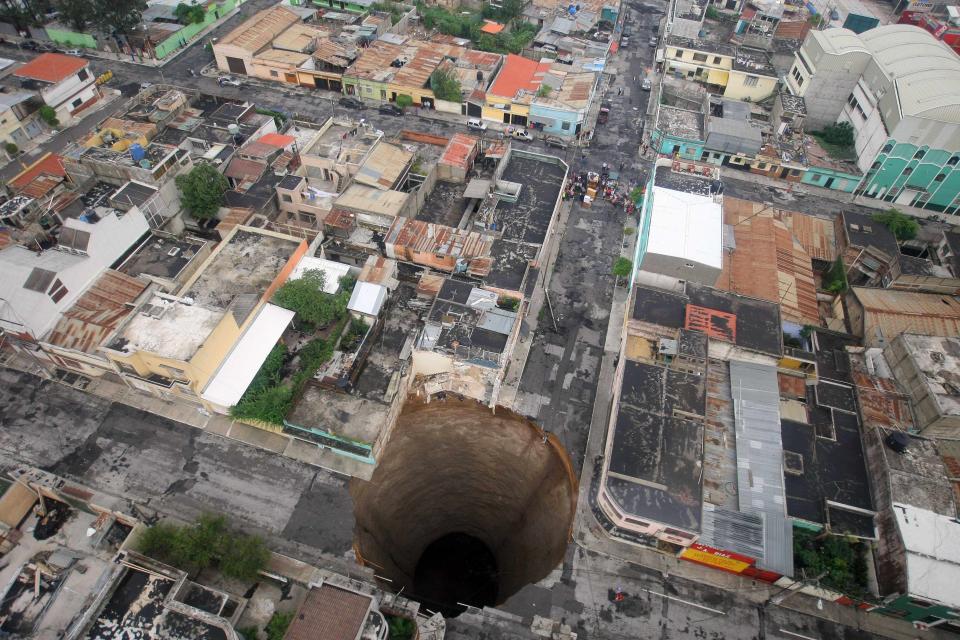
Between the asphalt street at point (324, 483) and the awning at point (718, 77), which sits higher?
the awning at point (718, 77)

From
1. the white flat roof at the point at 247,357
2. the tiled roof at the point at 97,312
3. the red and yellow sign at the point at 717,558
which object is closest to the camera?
the red and yellow sign at the point at 717,558

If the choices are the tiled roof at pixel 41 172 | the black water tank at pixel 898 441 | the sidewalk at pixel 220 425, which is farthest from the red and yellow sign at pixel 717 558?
the tiled roof at pixel 41 172

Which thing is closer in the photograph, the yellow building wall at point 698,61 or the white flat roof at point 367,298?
the white flat roof at point 367,298

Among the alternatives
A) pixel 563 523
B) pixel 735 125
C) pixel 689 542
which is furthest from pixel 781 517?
pixel 735 125

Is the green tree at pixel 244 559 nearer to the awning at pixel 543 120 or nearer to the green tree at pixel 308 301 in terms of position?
the green tree at pixel 308 301

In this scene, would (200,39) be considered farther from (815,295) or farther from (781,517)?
(781,517)

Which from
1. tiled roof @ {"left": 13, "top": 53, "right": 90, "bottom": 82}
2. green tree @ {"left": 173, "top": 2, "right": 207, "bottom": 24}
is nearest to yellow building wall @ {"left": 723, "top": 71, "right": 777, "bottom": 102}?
green tree @ {"left": 173, "top": 2, "right": 207, "bottom": 24}
